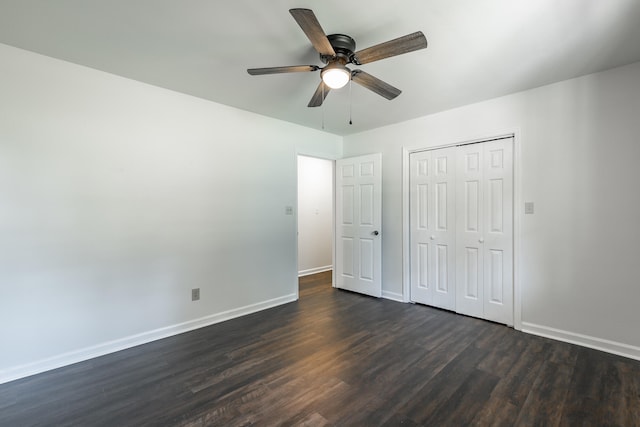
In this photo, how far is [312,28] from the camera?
5.34 feet

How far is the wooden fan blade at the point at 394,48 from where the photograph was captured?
167 centimetres

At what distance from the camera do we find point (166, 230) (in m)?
2.97

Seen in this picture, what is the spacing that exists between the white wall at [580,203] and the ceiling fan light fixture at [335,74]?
2095 millimetres

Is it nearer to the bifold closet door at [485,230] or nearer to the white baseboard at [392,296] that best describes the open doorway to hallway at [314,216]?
the white baseboard at [392,296]

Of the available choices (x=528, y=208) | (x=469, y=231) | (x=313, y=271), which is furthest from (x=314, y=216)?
(x=528, y=208)

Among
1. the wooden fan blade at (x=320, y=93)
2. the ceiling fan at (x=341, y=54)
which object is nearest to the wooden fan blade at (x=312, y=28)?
the ceiling fan at (x=341, y=54)

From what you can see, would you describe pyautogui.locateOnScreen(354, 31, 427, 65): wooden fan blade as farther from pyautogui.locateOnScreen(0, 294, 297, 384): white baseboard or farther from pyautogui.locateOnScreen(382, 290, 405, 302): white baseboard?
pyautogui.locateOnScreen(382, 290, 405, 302): white baseboard

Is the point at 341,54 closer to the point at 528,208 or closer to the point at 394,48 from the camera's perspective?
the point at 394,48

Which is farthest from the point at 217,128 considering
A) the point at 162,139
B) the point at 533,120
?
the point at 533,120

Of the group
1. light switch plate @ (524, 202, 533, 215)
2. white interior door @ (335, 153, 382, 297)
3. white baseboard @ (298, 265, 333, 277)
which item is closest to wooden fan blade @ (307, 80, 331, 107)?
white interior door @ (335, 153, 382, 297)

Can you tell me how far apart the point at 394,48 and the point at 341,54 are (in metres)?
0.41

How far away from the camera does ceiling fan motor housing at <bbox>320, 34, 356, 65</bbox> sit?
201cm

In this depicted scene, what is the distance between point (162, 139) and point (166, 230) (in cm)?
91

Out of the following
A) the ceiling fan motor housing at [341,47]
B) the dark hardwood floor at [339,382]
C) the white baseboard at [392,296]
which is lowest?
the dark hardwood floor at [339,382]
